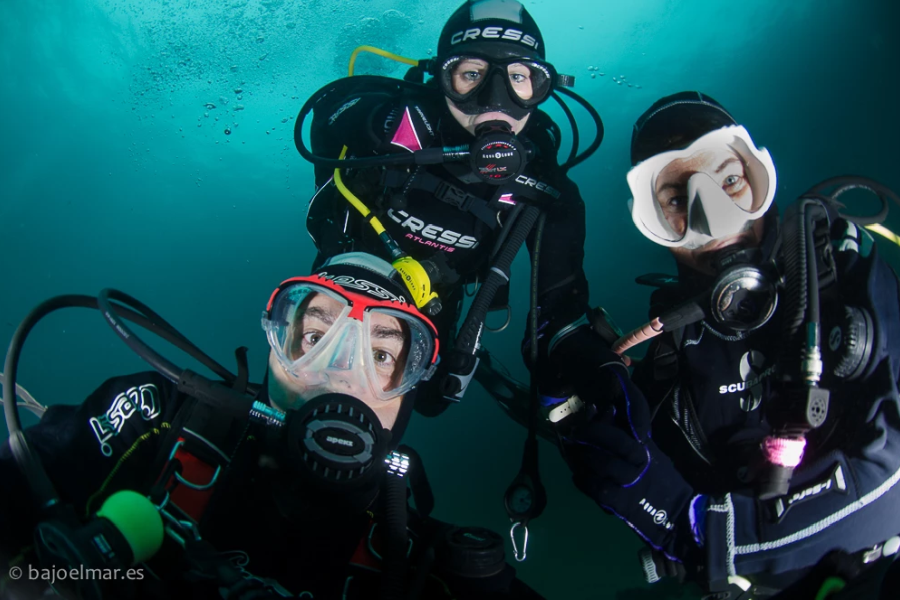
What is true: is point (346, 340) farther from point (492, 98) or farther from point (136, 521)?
point (492, 98)

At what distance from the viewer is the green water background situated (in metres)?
14.7

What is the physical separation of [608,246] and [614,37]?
10860 millimetres

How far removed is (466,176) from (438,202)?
0.33 m

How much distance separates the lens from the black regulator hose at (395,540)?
6.07ft

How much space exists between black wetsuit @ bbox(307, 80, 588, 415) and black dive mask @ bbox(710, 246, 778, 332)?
48.6 inches

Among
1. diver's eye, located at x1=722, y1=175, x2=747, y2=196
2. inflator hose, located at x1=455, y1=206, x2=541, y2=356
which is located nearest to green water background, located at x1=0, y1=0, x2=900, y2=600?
inflator hose, located at x1=455, y1=206, x2=541, y2=356

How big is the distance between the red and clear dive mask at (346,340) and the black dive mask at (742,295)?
1602 mm

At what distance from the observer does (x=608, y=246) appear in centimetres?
2578

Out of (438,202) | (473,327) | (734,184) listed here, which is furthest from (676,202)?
(438,202)

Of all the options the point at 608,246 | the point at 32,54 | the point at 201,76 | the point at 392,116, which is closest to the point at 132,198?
the point at 32,54

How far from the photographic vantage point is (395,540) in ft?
6.53

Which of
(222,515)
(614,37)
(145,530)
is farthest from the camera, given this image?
(614,37)

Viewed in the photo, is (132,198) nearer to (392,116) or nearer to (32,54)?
(32,54)

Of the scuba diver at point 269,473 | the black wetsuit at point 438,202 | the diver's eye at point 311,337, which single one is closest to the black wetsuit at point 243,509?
the scuba diver at point 269,473
